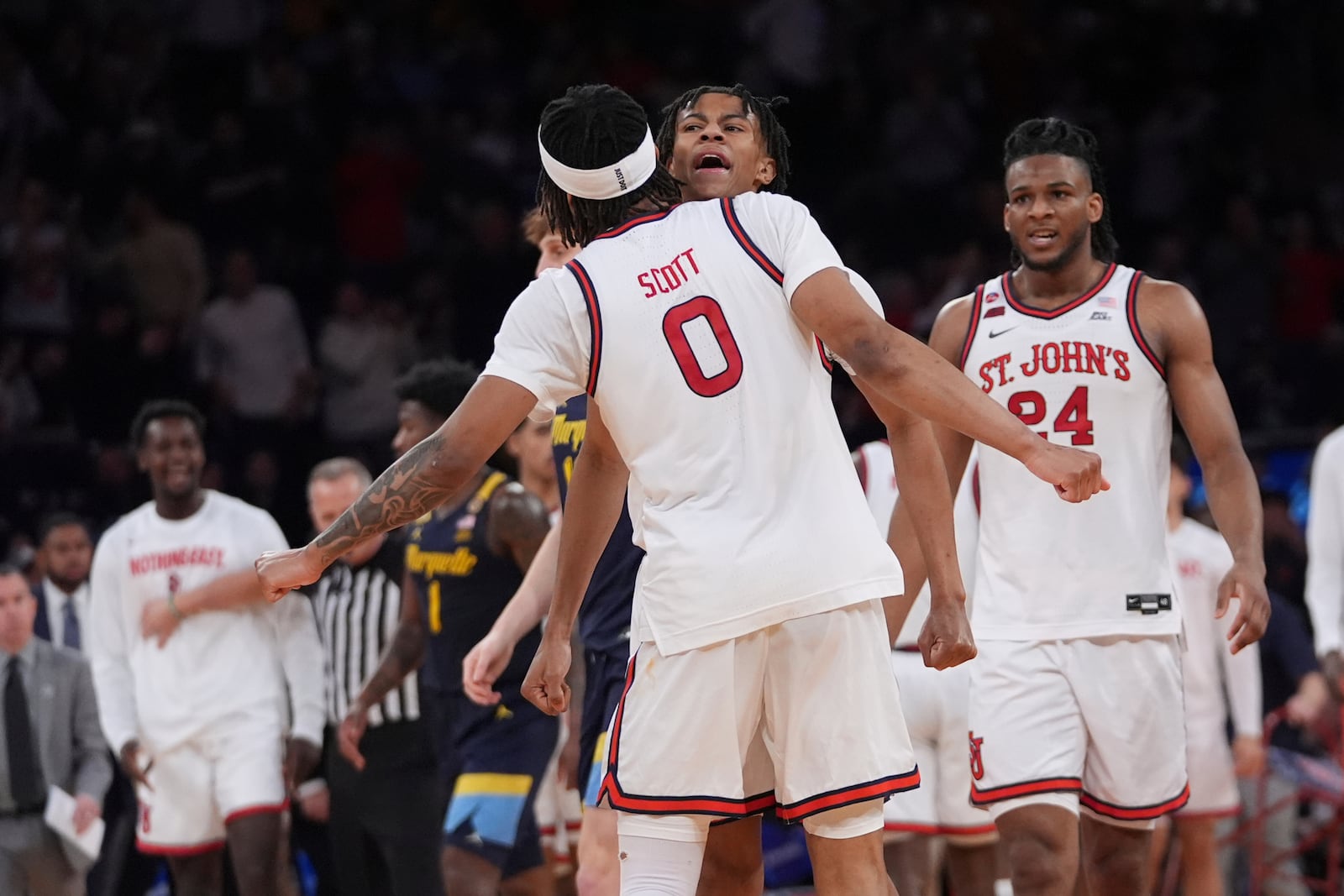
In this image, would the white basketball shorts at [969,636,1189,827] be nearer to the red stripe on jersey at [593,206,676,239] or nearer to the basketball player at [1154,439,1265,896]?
the red stripe on jersey at [593,206,676,239]

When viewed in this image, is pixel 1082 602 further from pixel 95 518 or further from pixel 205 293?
pixel 205 293

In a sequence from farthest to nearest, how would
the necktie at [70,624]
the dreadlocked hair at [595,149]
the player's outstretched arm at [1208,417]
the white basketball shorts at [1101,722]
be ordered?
1. the necktie at [70,624]
2. the white basketball shorts at [1101,722]
3. the player's outstretched arm at [1208,417]
4. the dreadlocked hair at [595,149]

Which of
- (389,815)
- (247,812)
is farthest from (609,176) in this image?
(247,812)

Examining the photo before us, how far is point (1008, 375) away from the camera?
555cm

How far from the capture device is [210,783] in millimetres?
8445

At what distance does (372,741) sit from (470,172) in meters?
7.15

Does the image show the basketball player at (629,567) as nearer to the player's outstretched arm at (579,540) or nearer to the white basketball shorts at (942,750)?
the player's outstretched arm at (579,540)

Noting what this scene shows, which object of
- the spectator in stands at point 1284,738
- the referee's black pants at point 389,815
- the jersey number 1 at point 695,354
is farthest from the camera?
the spectator in stands at point 1284,738

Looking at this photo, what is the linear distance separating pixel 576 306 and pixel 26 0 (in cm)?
1216

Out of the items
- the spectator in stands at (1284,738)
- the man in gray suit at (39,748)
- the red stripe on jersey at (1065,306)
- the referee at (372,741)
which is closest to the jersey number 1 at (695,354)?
the red stripe on jersey at (1065,306)

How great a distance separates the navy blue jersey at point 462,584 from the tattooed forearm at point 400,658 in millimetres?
329

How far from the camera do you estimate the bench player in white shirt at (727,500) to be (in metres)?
3.95

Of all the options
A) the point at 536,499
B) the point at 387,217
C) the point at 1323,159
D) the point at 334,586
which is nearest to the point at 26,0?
Result: the point at 387,217

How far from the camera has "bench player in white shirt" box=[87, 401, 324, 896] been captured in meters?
8.39
